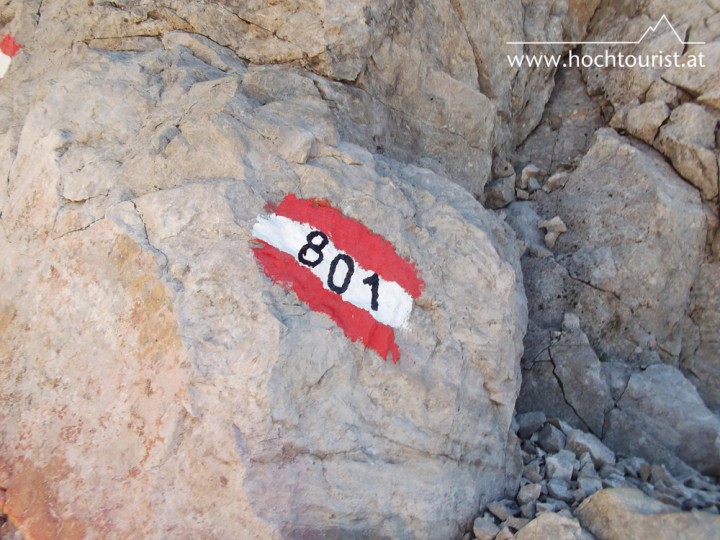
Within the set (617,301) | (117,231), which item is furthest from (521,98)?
(117,231)

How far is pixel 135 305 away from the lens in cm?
308

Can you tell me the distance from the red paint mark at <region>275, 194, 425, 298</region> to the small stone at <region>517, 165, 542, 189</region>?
267cm

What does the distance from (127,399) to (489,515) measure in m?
2.05

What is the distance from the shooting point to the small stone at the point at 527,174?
5.86 meters

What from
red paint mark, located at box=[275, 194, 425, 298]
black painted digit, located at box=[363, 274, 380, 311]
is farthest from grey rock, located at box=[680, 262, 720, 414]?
black painted digit, located at box=[363, 274, 380, 311]

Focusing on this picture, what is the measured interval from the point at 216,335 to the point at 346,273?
2.74 feet

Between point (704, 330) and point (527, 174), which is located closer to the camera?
point (704, 330)

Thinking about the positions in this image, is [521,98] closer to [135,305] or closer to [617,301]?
[617,301]

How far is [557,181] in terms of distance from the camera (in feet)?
18.7

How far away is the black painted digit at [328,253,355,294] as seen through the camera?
336 cm

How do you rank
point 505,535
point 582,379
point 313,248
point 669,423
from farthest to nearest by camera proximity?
point 582,379 < point 669,423 < point 313,248 < point 505,535

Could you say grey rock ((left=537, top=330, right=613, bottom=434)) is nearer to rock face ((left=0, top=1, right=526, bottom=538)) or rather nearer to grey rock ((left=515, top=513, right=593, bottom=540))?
rock face ((left=0, top=1, right=526, bottom=538))

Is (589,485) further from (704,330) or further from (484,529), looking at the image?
(704,330)

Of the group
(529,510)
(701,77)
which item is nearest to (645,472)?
(529,510)
